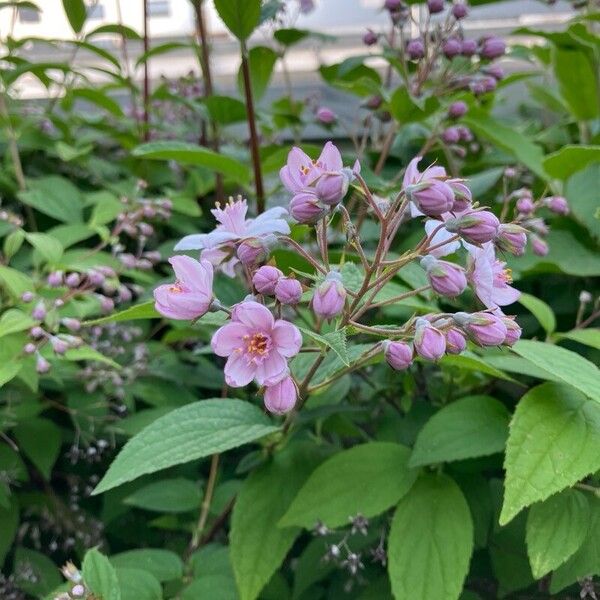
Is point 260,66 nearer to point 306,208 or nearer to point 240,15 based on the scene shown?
point 240,15

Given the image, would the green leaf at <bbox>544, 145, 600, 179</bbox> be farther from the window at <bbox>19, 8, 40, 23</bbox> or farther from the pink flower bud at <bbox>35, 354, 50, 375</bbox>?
the window at <bbox>19, 8, 40, 23</bbox>

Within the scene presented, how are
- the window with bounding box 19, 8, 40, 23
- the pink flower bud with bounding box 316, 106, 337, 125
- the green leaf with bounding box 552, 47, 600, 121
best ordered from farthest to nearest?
the window with bounding box 19, 8, 40, 23 < the green leaf with bounding box 552, 47, 600, 121 < the pink flower bud with bounding box 316, 106, 337, 125

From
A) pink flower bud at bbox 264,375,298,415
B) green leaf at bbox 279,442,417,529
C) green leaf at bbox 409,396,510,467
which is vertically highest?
pink flower bud at bbox 264,375,298,415

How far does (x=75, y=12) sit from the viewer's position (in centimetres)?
119

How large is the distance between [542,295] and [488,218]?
0.59 metres

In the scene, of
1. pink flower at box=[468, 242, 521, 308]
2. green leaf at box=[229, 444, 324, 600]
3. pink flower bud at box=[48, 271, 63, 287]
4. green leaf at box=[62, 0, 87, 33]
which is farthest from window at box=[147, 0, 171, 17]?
pink flower at box=[468, 242, 521, 308]

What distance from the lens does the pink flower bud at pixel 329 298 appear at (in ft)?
1.65

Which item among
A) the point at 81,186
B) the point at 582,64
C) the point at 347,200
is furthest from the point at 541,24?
the point at 81,186

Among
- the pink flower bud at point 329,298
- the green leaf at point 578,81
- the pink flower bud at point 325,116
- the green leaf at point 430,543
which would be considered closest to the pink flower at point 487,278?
the pink flower bud at point 329,298

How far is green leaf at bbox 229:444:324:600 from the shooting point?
688 mm

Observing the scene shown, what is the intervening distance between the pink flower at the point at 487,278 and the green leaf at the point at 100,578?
391 mm

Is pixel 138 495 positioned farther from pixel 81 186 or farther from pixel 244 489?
pixel 81 186

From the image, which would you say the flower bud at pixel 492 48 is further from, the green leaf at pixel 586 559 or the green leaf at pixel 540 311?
the green leaf at pixel 586 559

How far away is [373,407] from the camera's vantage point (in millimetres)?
924
